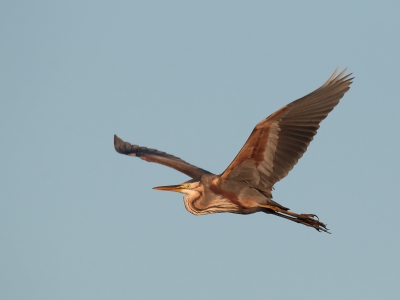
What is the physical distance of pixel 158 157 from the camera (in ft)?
42.1

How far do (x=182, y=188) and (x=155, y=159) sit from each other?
1.94m

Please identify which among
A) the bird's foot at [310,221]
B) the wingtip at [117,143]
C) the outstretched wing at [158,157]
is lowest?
the bird's foot at [310,221]

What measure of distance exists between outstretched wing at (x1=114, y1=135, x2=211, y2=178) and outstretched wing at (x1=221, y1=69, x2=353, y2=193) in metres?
1.54

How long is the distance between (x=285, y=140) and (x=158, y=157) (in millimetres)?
3191

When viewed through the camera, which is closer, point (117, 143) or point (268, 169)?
point (268, 169)

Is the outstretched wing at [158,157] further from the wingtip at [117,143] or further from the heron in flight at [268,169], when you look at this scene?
the heron in flight at [268,169]

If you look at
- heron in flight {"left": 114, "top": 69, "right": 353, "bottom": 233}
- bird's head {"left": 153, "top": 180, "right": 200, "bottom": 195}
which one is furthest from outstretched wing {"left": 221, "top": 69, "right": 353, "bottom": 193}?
bird's head {"left": 153, "top": 180, "right": 200, "bottom": 195}

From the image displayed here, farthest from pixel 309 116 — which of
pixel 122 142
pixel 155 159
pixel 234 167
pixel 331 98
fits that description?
pixel 122 142

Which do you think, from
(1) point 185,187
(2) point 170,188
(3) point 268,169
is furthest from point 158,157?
(3) point 268,169

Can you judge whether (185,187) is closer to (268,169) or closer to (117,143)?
(268,169)

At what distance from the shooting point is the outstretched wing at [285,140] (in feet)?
33.0

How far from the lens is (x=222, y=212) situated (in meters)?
10.8

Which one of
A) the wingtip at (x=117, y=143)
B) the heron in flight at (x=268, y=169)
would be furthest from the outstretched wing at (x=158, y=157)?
the heron in flight at (x=268, y=169)

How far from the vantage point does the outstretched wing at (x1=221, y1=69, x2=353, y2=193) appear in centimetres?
1005
